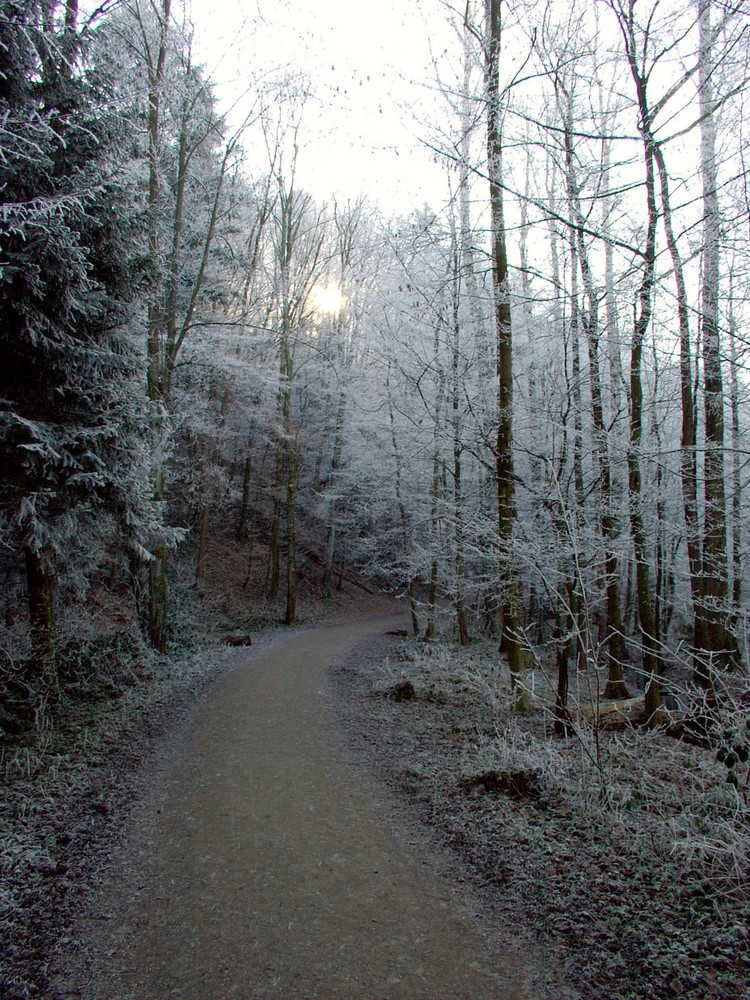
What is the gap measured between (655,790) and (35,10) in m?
9.97

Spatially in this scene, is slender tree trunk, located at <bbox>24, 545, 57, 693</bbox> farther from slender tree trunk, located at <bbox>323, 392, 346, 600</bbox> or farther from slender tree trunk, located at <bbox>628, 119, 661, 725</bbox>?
slender tree trunk, located at <bbox>323, 392, 346, 600</bbox>

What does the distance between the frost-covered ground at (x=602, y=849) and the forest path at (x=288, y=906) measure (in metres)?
0.39

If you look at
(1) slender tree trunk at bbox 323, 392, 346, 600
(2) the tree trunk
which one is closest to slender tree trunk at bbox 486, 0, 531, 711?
(2) the tree trunk

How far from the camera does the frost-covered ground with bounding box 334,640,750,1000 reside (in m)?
2.79

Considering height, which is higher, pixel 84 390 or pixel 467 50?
pixel 467 50

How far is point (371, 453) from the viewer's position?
1606 centimetres

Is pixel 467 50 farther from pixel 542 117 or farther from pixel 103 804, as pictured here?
pixel 103 804

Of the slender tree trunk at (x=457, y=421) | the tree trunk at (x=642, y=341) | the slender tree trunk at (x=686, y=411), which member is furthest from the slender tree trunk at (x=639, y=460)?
the slender tree trunk at (x=457, y=421)

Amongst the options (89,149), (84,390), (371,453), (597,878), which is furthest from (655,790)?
(371,453)

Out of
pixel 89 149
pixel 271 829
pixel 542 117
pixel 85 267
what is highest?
pixel 89 149

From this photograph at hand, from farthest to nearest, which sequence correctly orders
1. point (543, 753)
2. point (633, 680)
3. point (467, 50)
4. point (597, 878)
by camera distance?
point (633, 680) < point (467, 50) < point (543, 753) < point (597, 878)

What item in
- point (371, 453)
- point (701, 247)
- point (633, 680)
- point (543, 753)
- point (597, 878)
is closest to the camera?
point (597, 878)

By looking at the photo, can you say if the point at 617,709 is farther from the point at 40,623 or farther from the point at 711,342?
the point at 40,623

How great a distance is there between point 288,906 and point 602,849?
7.13 ft
